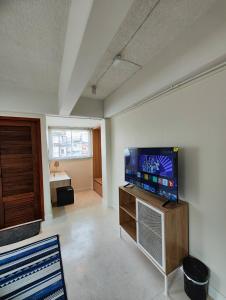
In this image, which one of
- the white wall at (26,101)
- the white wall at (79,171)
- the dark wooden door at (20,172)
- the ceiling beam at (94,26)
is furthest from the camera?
the white wall at (79,171)

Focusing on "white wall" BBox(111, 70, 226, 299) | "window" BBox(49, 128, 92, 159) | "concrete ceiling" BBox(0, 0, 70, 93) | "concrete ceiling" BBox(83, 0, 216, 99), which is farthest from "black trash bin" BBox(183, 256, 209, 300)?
"window" BBox(49, 128, 92, 159)

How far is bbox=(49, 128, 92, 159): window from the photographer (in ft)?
15.4

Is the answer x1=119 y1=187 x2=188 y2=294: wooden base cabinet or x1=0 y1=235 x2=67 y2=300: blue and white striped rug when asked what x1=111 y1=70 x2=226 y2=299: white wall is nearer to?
x1=119 y1=187 x2=188 y2=294: wooden base cabinet

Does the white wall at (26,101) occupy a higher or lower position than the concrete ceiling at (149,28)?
lower

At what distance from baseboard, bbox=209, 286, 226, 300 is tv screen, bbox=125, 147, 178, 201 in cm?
92

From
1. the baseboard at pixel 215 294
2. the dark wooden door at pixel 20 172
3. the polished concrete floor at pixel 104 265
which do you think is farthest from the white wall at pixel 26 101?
the baseboard at pixel 215 294

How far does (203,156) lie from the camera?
1.50m

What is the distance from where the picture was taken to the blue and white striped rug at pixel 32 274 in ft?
3.37

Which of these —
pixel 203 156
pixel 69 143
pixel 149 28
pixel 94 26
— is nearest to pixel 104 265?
pixel 203 156

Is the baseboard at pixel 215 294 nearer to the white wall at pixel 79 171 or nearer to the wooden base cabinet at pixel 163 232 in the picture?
the wooden base cabinet at pixel 163 232

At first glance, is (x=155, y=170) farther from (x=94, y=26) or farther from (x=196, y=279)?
(x=94, y=26)

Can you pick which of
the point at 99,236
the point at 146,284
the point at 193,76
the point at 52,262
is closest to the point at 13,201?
the point at 99,236

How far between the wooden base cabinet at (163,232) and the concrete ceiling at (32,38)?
6.86 feet

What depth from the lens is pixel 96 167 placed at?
4.97 meters
